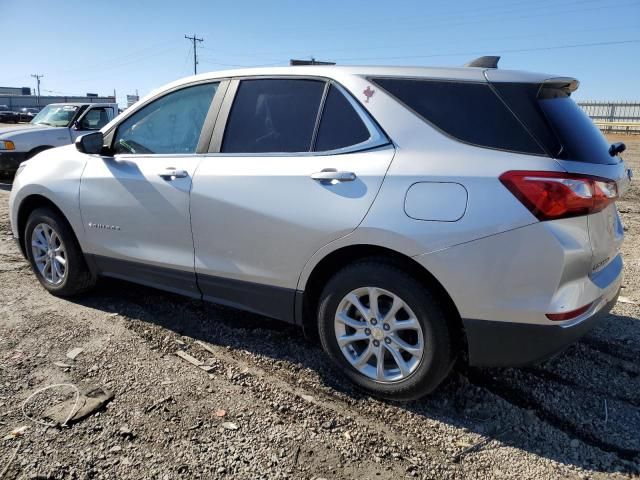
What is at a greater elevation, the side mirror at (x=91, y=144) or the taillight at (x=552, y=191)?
the side mirror at (x=91, y=144)

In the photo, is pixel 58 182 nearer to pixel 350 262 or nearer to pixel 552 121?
pixel 350 262

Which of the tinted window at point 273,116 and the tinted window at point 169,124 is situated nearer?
the tinted window at point 273,116

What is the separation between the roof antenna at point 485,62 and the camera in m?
2.97

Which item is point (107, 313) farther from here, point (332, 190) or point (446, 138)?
point (446, 138)

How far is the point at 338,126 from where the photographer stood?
2.92 meters

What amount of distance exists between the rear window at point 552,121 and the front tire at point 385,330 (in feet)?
3.05

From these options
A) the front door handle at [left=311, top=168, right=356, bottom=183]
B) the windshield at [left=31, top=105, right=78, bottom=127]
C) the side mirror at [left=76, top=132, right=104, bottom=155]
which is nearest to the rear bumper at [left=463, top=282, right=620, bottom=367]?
the front door handle at [left=311, top=168, right=356, bottom=183]

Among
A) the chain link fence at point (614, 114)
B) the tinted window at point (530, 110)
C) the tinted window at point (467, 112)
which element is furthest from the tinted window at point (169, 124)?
the chain link fence at point (614, 114)

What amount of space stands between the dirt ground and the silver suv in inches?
12.0

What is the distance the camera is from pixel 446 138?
8.49ft

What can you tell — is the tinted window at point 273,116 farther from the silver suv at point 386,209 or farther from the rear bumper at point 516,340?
the rear bumper at point 516,340

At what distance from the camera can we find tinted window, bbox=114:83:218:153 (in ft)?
11.7

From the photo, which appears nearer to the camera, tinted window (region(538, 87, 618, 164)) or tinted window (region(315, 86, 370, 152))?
tinted window (region(538, 87, 618, 164))

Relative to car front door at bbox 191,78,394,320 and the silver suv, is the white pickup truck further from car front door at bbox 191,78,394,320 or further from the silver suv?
car front door at bbox 191,78,394,320
